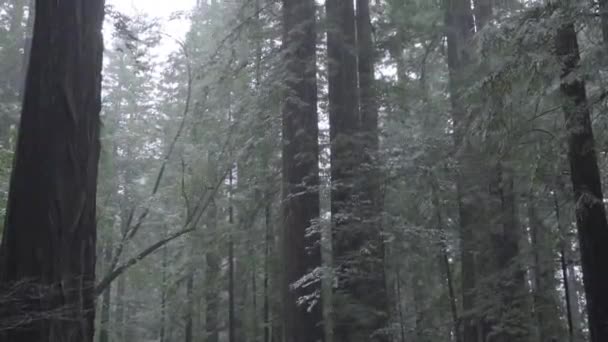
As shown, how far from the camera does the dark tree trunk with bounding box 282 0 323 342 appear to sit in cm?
868

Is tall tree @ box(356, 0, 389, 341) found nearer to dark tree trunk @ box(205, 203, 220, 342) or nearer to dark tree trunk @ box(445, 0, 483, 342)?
dark tree trunk @ box(445, 0, 483, 342)

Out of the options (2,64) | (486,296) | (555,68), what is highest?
(2,64)

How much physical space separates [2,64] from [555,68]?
18580 mm

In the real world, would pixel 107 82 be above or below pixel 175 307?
above

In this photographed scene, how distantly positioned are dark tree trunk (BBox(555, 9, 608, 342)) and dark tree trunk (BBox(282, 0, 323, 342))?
3.55m

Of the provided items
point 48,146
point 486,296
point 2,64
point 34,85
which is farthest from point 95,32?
point 2,64

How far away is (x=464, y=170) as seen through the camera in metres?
11.0

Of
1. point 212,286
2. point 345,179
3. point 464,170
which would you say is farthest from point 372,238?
point 212,286

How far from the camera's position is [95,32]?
439 centimetres

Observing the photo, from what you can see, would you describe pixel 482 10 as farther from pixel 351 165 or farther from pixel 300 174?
pixel 300 174

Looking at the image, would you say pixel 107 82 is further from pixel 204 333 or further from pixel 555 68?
pixel 555 68

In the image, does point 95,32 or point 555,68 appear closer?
point 95,32

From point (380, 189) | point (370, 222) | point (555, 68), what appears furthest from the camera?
point (380, 189)

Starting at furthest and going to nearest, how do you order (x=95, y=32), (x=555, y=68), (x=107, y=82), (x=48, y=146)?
(x=107, y=82) → (x=555, y=68) → (x=95, y=32) → (x=48, y=146)
